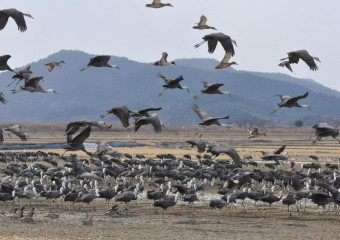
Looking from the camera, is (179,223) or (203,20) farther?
(179,223)

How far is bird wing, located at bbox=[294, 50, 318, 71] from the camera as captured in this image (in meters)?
11.3

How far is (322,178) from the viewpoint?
29859 millimetres

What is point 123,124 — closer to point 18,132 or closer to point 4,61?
point 4,61

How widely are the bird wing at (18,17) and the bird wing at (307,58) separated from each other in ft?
17.3

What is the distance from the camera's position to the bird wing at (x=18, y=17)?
10.2 metres

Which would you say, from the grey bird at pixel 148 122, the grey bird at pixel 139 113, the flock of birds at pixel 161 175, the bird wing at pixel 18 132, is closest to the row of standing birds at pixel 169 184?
the flock of birds at pixel 161 175

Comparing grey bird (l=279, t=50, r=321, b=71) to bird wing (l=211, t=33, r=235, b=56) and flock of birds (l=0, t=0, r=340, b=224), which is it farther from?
bird wing (l=211, t=33, r=235, b=56)

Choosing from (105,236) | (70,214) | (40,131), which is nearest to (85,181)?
(70,214)

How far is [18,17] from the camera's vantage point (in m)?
10.4

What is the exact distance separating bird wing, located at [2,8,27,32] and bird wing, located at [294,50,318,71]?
5.26m

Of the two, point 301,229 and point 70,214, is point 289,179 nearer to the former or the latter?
point 301,229

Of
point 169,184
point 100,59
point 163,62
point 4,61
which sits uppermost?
point 163,62

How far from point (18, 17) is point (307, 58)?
553cm

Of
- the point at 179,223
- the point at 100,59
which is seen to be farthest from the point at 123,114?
the point at 179,223
